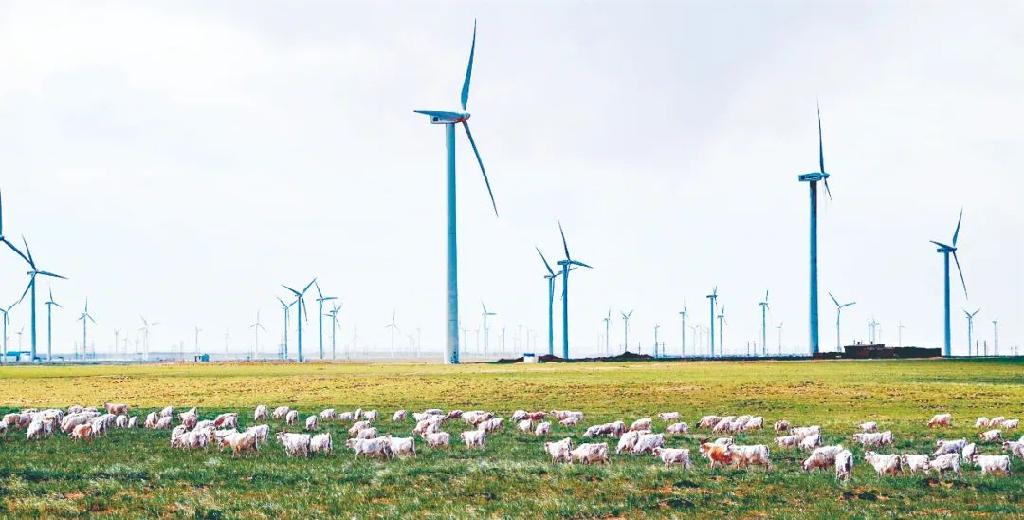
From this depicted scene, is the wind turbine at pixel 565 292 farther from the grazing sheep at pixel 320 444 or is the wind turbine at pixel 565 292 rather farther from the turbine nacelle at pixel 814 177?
the grazing sheep at pixel 320 444

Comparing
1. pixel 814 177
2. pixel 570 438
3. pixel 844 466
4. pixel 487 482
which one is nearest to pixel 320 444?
pixel 570 438

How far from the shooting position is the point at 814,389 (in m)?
69.2

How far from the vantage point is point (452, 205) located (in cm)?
13238

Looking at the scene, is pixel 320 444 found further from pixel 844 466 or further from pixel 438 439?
pixel 844 466

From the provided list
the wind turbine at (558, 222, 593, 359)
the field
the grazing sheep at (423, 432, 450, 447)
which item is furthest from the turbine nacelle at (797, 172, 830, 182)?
the grazing sheep at (423, 432, 450, 447)

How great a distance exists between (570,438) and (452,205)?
3929 inches

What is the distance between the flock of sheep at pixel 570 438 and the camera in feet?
97.8

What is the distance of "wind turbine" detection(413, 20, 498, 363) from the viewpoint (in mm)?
132250

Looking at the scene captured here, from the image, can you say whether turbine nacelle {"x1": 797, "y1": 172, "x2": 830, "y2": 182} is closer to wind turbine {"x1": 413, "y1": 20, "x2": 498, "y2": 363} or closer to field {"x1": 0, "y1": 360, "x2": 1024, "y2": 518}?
wind turbine {"x1": 413, "y1": 20, "x2": 498, "y2": 363}

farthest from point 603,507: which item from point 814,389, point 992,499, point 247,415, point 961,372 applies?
point 961,372

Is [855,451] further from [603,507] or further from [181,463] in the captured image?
[181,463]

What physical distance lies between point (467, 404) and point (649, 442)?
89.2ft

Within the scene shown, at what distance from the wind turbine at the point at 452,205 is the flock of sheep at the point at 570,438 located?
80893 mm

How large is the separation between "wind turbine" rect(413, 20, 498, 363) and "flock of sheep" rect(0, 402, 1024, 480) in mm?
80893
